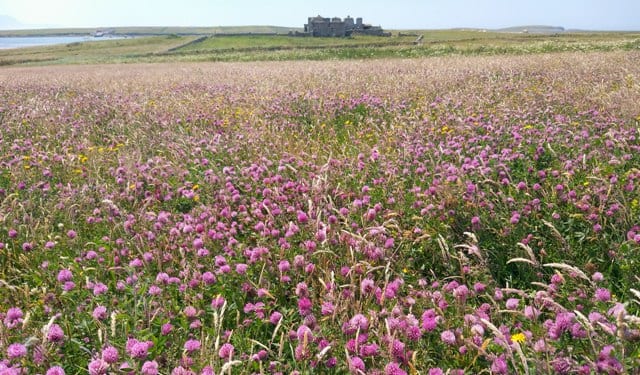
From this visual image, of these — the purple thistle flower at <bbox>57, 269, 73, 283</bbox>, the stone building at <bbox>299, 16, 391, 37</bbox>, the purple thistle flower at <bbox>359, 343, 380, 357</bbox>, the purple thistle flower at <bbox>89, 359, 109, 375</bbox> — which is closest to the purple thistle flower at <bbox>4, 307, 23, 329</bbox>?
the purple thistle flower at <bbox>57, 269, 73, 283</bbox>

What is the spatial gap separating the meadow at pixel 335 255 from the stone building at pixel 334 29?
109227 mm

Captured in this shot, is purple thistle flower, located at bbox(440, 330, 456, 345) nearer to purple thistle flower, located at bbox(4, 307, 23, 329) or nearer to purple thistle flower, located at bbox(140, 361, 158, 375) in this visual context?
purple thistle flower, located at bbox(140, 361, 158, 375)

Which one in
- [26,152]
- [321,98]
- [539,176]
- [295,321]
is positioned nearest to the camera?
[295,321]

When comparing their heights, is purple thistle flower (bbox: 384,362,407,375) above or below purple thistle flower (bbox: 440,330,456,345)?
below

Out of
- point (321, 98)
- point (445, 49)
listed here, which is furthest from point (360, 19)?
point (321, 98)

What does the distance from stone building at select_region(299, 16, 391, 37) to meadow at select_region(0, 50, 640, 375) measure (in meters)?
109

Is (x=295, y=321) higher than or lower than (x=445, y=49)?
lower

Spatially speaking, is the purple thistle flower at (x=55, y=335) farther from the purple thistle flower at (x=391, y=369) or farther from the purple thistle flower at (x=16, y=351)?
the purple thistle flower at (x=391, y=369)

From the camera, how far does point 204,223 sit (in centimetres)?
358

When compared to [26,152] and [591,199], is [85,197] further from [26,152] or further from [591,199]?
[591,199]

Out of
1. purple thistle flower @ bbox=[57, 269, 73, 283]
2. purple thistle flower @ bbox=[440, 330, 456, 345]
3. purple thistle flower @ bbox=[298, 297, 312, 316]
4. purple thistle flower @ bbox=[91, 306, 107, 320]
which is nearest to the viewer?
purple thistle flower @ bbox=[440, 330, 456, 345]

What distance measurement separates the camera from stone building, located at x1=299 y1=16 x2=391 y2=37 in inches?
4343

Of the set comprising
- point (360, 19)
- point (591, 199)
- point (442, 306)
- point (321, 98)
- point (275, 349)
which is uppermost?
point (360, 19)

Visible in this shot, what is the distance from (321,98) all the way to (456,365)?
302 inches
